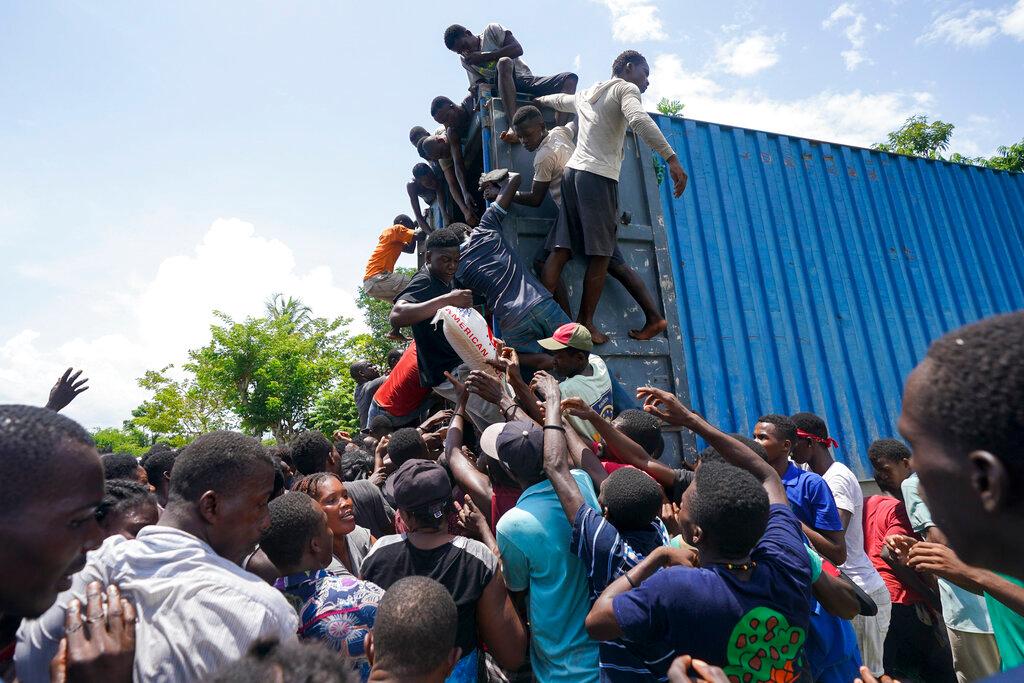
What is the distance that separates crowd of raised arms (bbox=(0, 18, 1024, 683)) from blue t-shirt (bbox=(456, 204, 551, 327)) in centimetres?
2

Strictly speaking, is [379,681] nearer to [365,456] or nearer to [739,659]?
[739,659]

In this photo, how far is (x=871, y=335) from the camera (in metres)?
6.48

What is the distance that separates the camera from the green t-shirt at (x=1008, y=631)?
5.60 feet

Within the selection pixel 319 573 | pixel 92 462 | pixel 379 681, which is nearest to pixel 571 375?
pixel 319 573

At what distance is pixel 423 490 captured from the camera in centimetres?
211

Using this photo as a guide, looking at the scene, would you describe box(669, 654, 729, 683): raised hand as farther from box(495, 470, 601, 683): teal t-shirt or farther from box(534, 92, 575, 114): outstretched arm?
box(534, 92, 575, 114): outstretched arm

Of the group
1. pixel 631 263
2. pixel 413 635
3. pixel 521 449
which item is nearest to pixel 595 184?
pixel 631 263

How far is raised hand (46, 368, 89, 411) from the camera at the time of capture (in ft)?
10.0

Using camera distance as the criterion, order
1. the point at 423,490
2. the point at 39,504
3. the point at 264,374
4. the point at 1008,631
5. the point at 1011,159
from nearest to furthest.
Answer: the point at 39,504
the point at 1008,631
the point at 423,490
the point at 1011,159
the point at 264,374

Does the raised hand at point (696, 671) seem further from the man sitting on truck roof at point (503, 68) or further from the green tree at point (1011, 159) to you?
the green tree at point (1011, 159)

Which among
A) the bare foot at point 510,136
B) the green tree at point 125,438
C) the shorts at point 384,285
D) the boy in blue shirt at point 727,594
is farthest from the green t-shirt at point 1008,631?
the green tree at point 125,438

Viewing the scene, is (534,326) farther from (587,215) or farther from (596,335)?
(587,215)

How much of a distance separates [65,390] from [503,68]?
3.42 meters

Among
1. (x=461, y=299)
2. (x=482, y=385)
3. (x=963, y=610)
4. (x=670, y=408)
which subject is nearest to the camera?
(x=670, y=408)
